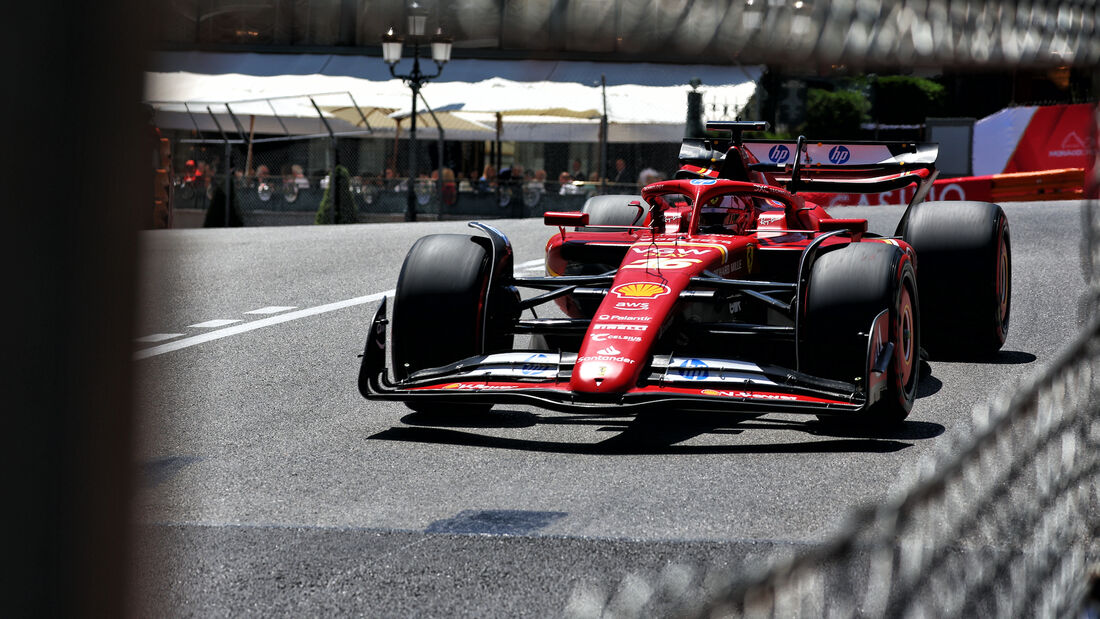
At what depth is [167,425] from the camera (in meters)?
5.14

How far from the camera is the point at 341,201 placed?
21375mm

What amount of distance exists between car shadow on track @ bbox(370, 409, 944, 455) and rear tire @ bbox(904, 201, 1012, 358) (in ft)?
6.33

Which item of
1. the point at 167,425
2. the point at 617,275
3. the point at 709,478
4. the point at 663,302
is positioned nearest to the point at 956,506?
the point at 709,478

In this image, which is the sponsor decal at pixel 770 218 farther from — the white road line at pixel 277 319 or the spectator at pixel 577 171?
the spectator at pixel 577 171

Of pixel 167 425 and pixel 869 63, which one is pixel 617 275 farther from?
pixel 869 63

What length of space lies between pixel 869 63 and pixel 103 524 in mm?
483

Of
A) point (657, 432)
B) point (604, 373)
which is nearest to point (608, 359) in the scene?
point (604, 373)

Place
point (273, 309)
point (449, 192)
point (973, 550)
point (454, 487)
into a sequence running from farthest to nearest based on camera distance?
point (449, 192)
point (273, 309)
point (454, 487)
point (973, 550)

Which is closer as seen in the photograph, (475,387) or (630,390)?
(630,390)

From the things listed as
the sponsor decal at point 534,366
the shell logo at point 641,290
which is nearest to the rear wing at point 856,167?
the shell logo at point 641,290

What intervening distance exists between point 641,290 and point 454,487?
1607 millimetres

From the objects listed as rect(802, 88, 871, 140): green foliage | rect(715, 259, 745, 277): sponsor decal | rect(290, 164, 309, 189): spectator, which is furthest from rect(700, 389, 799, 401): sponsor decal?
rect(290, 164, 309, 189): spectator

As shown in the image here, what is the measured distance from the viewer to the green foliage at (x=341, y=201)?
21141 mm

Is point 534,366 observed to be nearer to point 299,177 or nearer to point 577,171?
point 299,177
